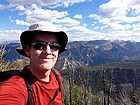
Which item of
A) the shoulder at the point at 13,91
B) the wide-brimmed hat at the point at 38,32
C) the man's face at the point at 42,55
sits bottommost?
the shoulder at the point at 13,91

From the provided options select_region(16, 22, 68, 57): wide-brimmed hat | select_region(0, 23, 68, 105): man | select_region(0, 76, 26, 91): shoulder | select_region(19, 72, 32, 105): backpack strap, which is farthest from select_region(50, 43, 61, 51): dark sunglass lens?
select_region(0, 76, 26, 91): shoulder

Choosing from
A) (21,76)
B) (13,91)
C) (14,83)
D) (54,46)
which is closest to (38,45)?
(54,46)

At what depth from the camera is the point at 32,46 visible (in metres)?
2.62

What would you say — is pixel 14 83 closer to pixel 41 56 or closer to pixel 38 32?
pixel 41 56

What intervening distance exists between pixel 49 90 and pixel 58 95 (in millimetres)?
266

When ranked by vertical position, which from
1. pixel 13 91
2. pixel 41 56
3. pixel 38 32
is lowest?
pixel 13 91

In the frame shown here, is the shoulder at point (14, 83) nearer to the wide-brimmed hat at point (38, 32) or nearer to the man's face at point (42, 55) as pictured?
the man's face at point (42, 55)

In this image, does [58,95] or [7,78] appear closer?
[7,78]

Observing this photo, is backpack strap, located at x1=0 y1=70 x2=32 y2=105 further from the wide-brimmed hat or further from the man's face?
the wide-brimmed hat

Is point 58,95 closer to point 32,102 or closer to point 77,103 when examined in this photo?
point 32,102

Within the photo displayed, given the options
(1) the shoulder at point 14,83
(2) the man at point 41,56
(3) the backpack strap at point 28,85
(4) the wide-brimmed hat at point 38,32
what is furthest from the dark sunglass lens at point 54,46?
(1) the shoulder at point 14,83

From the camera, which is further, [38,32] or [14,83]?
[38,32]

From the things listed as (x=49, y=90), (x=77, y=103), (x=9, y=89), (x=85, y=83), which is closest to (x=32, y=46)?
(x=49, y=90)

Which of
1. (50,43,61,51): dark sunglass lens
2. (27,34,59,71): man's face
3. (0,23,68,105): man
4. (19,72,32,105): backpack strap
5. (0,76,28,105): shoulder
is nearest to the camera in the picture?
(0,76,28,105): shoulder
